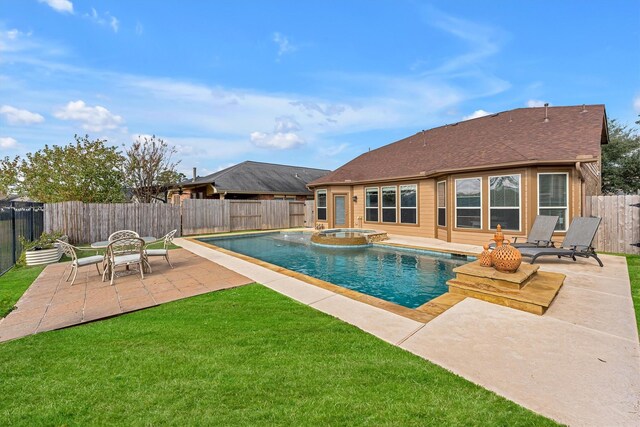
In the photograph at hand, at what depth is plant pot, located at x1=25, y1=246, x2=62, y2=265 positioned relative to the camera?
26.8 feet

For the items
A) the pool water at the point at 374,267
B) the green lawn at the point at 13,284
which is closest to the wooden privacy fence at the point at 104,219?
the pool water at the point at 374,267

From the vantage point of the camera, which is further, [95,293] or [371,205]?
[371,205]

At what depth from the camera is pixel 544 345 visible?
10.7 feet

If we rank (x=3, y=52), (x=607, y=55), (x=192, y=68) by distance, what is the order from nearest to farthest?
(x=3, y=52), (x=607, y=55), (x=192, y=68)

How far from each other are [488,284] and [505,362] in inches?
84.8

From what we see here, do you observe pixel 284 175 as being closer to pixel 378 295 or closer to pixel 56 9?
pixel 56 9

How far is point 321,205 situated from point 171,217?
8.50 metres

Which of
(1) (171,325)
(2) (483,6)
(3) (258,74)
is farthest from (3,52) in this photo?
(2) (483,6)

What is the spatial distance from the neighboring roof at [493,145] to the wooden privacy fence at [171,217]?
3.80 meters

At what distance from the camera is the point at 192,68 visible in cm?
1392

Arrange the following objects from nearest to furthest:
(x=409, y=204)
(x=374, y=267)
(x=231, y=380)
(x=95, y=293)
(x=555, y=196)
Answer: (x=231, y=380), (x=95, y=293), (x=374, y=267), (x=555, y=196), (x=409, y=204)

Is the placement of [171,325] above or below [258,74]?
below

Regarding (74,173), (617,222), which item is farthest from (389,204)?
(74,173)

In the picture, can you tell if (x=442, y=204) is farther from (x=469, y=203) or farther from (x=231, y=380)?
(x=231, y=380)
